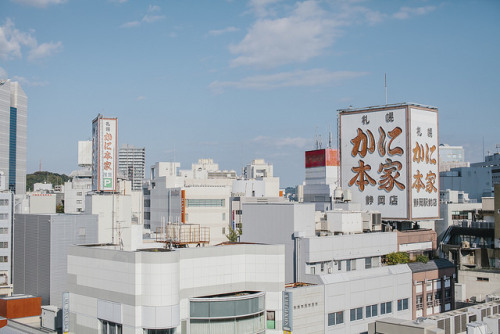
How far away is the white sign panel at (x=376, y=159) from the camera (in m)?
83.5

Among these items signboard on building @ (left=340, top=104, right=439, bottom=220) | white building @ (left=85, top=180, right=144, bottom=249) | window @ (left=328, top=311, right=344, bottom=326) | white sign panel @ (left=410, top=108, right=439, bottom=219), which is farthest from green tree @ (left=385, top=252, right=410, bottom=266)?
white building @ (left=85, top=180, right=144, bottom=249)

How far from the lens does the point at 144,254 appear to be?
43.1 m

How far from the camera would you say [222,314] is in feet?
148

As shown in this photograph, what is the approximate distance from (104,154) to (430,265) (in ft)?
151

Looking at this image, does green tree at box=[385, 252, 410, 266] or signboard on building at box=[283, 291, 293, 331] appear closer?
signboard on building at box=[283, 291, 293, 331]

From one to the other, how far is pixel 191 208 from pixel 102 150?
3947cm

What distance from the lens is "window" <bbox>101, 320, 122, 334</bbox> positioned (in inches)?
1775

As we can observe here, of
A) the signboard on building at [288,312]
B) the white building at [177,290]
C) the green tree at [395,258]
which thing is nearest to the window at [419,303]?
the green tree at [395,258]

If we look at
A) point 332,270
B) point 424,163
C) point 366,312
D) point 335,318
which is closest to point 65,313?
point 335,318

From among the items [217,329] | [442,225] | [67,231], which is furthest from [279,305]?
[442,225]

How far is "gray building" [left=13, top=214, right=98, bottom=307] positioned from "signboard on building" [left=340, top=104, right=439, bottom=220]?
39.9 meters

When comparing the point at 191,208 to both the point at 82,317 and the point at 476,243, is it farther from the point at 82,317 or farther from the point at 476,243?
the point at 82,317

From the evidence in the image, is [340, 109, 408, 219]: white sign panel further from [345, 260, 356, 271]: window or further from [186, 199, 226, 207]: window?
[186, 199, 226, 207]: window

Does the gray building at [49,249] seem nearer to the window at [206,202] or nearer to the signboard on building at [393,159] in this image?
the signboard on building at [393,159]
